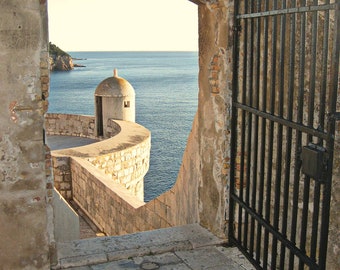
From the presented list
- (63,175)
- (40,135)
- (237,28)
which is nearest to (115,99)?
(63,175)

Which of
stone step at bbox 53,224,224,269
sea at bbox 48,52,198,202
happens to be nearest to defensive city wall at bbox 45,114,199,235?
stone step at bbox 53,224,224,269

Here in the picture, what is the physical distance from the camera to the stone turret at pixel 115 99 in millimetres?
17562

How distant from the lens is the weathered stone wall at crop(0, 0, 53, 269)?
4309mm

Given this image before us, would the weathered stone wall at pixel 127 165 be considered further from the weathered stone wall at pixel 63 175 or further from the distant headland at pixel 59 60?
the distant headland at pixel 59 60

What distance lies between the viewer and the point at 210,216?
577 cm

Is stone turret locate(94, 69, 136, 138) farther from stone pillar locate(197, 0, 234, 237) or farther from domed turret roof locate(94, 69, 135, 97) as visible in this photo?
stone pillar locate(197, 0, 234, 237)

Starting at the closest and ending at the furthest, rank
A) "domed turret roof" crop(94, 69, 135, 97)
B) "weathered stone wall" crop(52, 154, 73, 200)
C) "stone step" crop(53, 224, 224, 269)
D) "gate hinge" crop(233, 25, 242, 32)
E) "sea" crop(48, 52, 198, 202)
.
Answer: "gate hinge" crop(233, 25, 242, 32) → "stone step" crop(53, 224, 224, 269) → "weathered stone wall" crop(52, 154, 73, 200) → "domed turret roof" crop(94, 69, 135, 97) → "sea" crop(48, 52, 198, 202)

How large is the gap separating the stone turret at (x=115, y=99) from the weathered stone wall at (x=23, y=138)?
42.7 feet

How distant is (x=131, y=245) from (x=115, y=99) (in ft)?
41.0

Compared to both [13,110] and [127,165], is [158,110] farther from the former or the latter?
[13,110]

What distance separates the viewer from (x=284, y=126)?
4602mm

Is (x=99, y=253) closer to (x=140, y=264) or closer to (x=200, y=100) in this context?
(x=140, y=264)

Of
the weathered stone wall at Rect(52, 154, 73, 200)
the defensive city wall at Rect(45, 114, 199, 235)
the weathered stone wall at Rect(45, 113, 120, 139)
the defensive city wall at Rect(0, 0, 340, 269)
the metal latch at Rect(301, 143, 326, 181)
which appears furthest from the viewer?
the weathered stone wall at Rect(45, 113, 120, 139)

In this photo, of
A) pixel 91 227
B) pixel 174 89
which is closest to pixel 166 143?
pixel 91 227
